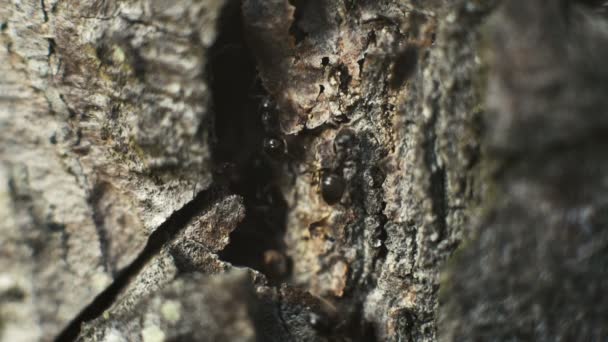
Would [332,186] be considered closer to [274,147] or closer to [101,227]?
[274,147]

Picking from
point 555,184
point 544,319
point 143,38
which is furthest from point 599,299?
point 143,38

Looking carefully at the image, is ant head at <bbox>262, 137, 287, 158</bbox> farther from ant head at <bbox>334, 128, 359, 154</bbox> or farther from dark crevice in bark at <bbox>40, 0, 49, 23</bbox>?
dark crevice in bark at <bbox>40, 0, 49, 23</bbox>

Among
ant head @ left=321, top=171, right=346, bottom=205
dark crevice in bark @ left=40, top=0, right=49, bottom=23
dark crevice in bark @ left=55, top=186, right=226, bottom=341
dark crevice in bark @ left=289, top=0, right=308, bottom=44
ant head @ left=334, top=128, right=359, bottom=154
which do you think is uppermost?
dark crevice in bark @ left=289, top=0, right=308, bottom=44

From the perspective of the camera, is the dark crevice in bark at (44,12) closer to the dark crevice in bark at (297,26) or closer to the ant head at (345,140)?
the dark crevice in bark at (297,26)

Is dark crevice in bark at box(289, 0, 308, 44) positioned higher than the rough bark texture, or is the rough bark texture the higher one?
dark crevice in bark at box(289, 0, 308, 44)

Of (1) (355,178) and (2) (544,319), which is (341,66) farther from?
(2) (544,319)

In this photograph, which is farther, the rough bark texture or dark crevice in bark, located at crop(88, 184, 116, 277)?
dark crevice in bark, located at crop(88, 184, 116, 277)

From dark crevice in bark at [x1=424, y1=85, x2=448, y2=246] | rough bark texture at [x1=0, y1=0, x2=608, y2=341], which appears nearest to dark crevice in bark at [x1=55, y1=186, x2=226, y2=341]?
rough bark texture at [x1=0, y1=0, x2=608, y2=341]
